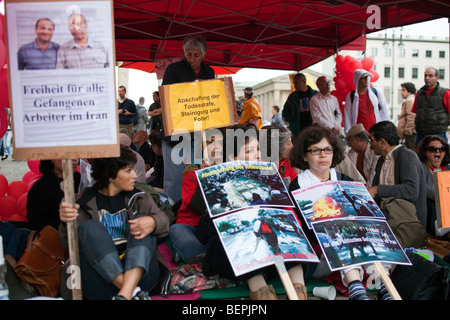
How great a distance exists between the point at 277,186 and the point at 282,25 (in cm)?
473

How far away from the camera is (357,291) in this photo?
8.71 feet

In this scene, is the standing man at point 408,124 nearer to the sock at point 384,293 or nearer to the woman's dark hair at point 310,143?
the woman's dark hair at point 310,143

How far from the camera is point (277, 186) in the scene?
306 cm

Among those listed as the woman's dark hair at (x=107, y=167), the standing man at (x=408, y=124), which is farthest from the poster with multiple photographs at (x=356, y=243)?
the standing man at (x=408, y=124)

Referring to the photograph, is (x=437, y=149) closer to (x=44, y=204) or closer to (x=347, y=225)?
(x=347, y=225)

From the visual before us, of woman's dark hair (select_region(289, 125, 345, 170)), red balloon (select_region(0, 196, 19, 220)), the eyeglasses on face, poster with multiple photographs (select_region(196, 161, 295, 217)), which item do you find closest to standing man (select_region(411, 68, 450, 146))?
woman's dark hair (select_region(289, 125, 345, 170))

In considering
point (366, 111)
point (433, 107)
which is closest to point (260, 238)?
point (366, 111)

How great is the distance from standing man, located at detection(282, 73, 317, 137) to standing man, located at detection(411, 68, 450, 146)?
67.9 inches

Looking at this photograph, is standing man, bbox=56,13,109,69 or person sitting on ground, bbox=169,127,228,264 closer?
standing man, bbox=56,13,109,69

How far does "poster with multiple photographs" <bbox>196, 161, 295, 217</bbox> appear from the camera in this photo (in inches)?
113

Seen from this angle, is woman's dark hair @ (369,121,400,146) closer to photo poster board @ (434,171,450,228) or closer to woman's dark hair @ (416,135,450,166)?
woman's dark hair @ (416,135,450,166)

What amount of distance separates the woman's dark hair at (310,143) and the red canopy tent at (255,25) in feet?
8.74

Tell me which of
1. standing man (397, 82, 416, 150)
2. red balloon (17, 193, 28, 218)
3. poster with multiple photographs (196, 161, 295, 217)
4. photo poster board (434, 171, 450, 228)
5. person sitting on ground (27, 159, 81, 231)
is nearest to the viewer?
poster with multiple photographs (196, 161, 295, 217)
